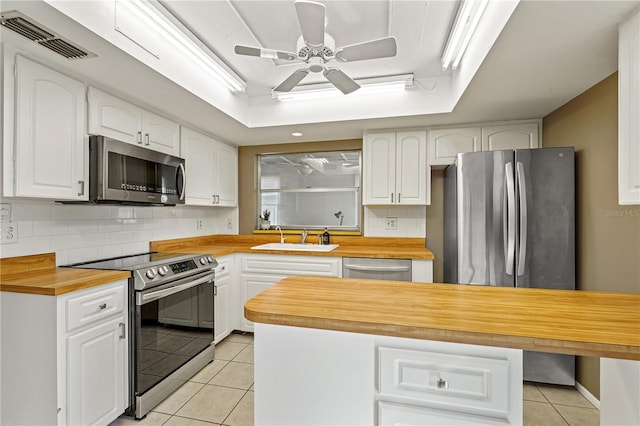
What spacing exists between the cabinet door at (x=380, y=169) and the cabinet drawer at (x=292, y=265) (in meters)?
0.79

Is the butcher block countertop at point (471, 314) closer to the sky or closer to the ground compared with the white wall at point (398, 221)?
closer to the ground

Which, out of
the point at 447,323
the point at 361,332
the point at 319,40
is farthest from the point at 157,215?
the point at 447,323

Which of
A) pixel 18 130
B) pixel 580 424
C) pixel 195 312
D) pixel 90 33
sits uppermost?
pixel 90 33

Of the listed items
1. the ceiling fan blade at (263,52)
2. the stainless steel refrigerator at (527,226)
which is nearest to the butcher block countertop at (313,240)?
the stainless steel refrigerator at (527,226)

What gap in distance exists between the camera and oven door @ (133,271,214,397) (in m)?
1.99

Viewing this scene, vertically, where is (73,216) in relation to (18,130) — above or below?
below

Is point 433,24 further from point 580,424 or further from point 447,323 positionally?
point 580,424

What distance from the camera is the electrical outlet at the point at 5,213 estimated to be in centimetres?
186

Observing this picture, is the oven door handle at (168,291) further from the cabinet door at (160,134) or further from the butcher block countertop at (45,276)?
the cabinet door at (160,134)

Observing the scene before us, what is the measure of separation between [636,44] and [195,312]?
3075mm

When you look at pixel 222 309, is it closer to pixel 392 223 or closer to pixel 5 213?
pixel 5 213

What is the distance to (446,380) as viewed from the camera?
3.34 feet

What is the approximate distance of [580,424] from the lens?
1949 mm

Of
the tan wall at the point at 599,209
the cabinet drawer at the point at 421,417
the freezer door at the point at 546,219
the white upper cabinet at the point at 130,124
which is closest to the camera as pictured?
the cabinet drawer at the point at 421,417
